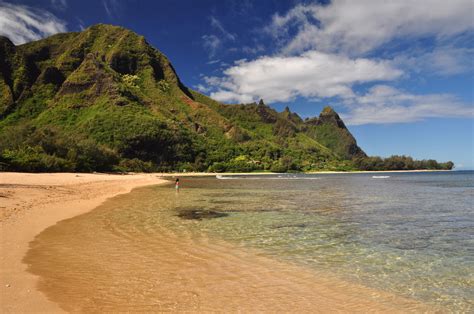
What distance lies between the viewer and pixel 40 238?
14289mm

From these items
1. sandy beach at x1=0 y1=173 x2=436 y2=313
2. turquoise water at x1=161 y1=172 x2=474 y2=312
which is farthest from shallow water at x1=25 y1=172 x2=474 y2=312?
sandy beach at x1=0 y1=173 x2=436 y2=313

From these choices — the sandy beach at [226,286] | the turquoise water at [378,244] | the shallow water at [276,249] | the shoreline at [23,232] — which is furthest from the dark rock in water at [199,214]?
the sandy beach at [226,286]

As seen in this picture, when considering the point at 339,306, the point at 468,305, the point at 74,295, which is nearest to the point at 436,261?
the point at 468,305

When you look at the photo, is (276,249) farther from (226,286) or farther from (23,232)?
(23,232)

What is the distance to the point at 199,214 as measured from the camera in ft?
79.3

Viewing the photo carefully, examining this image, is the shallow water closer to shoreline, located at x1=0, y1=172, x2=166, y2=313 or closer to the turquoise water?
the turquoise water

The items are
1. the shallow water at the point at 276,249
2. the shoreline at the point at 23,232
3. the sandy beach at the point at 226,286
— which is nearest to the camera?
the shoreline at the point at 23,232

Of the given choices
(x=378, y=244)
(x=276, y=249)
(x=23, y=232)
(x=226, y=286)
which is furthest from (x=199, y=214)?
(x=226, y=286)

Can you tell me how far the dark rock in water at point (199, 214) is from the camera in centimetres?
2278

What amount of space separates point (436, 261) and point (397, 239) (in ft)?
12.3

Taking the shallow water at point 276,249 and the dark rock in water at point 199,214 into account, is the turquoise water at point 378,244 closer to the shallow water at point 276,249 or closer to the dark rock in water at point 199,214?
the shallow water at point 276,249

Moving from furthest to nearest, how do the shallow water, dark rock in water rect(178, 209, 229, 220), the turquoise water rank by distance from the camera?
dark rock in water rect(178, 209, 229, 220) < the turquoise water < the shallow water

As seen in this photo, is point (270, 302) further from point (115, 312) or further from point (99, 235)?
point (99, 235)

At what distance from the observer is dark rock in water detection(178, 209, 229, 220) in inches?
897
